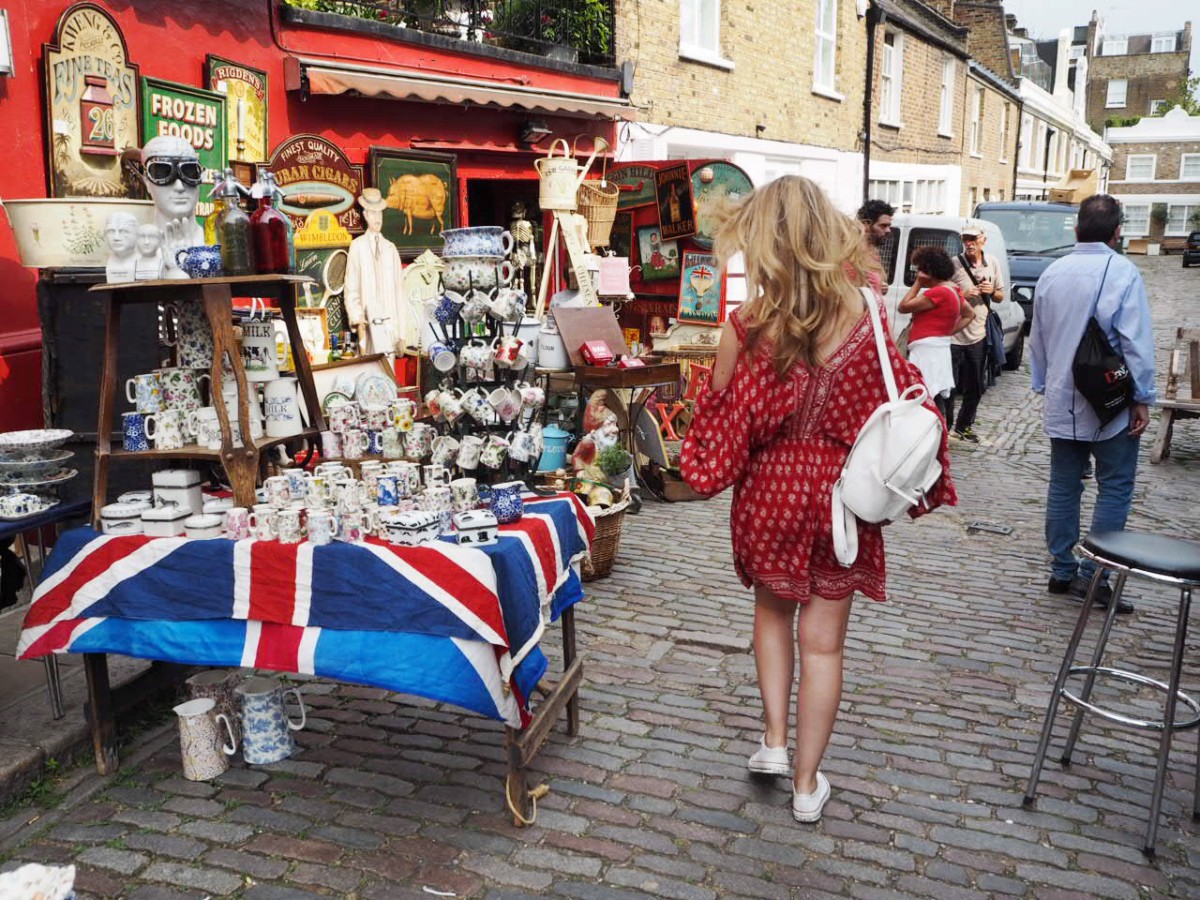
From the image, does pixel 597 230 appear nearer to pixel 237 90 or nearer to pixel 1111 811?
pixel 237 90

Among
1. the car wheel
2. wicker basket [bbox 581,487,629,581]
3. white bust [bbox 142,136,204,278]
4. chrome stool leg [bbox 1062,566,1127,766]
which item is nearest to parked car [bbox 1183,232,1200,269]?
the car wheel

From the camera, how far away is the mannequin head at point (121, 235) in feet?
11.7

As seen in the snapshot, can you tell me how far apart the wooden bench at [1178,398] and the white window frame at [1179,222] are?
4968 cm

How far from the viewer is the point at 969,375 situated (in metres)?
9.53

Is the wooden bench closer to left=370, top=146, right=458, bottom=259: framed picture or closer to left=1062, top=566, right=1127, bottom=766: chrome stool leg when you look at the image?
left=1062, top=566, right=1127, bottom=766: chrome stool leg

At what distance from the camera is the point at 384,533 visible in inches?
125

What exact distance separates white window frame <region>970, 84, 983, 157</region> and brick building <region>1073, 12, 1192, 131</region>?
152 ft

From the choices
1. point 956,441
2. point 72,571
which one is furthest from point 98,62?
point 956,441

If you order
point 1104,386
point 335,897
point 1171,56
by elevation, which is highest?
point 1171,56

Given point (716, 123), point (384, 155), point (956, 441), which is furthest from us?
point (716, 123)

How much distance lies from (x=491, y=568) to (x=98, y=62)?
4306 millimetres

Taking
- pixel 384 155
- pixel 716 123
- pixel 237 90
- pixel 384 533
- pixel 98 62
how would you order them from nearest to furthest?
pixel 384 533 → pixel 98 62 → pixel 237 90 → pixel 384 155 → pixel 716 123

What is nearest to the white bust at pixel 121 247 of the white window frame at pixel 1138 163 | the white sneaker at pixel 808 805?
the white sneaker at pixel 808 805

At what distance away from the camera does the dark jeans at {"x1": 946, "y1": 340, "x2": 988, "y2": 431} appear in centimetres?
943
